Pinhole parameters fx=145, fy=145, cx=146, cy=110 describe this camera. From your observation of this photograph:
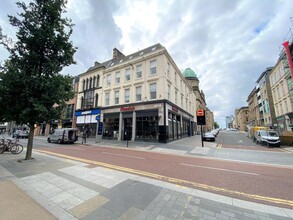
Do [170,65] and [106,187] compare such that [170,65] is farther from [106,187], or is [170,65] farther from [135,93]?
[106,187]

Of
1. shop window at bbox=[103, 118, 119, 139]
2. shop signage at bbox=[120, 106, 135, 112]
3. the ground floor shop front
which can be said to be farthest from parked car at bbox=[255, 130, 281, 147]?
shop window at bbox=[103, 118, 119, 139]

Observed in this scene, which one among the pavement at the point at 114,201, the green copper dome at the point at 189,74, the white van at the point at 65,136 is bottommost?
the pavement at the point at 114,201

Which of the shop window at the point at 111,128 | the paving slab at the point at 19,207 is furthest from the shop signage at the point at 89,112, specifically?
the paving slab at the point at 19,207

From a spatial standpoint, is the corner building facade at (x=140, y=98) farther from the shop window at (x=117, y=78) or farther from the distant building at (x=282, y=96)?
the distant building at (x=282, y=96)

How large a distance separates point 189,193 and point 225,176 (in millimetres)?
3035

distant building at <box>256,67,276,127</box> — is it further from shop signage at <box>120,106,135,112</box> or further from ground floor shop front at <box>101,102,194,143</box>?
shop signage at <box>120,106,135,112</box>

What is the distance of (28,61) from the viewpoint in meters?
8.68

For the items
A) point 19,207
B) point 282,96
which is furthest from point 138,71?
point 282,96

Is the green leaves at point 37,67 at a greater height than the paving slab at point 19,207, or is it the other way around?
the green leaves at point 37,67

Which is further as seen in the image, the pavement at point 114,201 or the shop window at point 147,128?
the shop window at point 147,128

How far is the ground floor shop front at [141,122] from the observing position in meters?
19.2

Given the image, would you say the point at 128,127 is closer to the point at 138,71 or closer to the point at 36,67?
the point at 138,71

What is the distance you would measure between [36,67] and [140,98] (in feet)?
46.4

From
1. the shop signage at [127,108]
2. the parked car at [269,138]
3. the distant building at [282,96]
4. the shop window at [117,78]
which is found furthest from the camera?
the distant building at [282,96]
